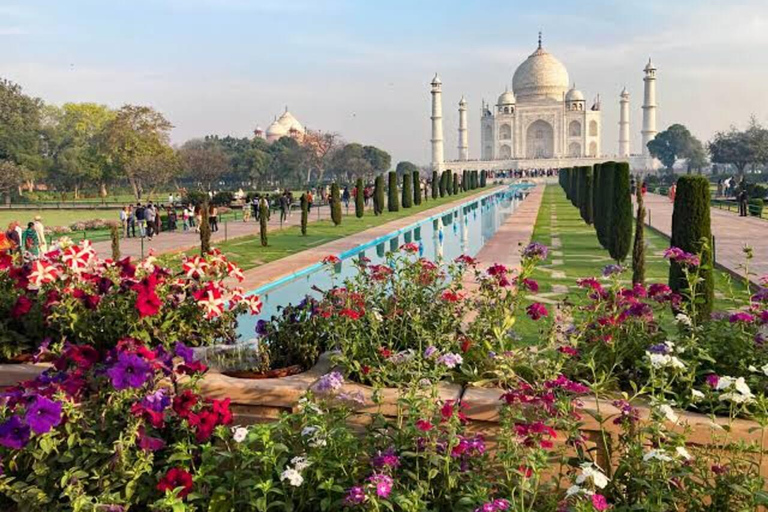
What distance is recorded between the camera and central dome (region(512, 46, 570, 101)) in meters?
74.7

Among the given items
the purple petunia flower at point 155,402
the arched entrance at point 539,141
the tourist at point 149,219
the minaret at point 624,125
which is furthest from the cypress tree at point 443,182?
A: the minaret at point 624,125

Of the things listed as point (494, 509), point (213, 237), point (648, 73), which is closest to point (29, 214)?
point (213, 237)

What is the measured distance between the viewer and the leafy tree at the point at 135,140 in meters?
33.0

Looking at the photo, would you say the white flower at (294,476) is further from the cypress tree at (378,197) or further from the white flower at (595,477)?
the cypress tree at (378,197)

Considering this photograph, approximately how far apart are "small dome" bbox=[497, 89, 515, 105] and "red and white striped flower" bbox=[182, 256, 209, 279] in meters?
75.1

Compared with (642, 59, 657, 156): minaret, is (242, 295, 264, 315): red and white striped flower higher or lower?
lower

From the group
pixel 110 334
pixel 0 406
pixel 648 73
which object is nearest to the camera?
pixel 0 406

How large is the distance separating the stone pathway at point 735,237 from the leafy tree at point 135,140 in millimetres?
23057

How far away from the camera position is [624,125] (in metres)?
78.0

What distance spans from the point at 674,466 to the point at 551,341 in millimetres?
792

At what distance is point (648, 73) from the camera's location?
69938 millimetres

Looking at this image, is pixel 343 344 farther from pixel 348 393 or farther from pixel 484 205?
pixel 484 205

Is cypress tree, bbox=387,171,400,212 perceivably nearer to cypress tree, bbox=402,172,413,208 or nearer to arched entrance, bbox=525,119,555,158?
cypress tree, bbox=402,172,413,208

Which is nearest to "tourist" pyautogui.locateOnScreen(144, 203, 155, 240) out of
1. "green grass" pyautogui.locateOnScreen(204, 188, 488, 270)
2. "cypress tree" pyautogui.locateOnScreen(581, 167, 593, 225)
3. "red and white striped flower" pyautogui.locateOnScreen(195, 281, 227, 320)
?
"green grass" pyautogui.locateOnScreen(204, 188, 488, 270)
